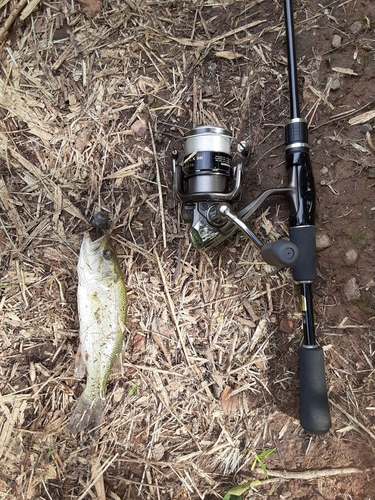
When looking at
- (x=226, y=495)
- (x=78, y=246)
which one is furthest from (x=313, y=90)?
(x=226, y=495)

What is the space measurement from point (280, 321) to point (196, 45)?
167 cm

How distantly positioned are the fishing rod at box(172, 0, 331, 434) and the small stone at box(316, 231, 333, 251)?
17 centimetres

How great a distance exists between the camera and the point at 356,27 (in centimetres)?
230

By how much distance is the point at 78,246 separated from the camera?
8.21ft

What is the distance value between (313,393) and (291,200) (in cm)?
98

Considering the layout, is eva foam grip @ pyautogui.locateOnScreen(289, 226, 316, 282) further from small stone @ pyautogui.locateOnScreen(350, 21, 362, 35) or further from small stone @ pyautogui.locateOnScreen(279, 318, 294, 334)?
small stone @ pyautogui.locateOnScreen(350, 21, 362, 35)

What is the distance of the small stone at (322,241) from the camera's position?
7.52ft

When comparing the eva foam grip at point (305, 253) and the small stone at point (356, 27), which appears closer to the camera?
the eva foam grip at point (305, 253)

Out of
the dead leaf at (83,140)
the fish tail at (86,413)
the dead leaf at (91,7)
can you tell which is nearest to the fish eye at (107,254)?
the dead leaf at (83,140)

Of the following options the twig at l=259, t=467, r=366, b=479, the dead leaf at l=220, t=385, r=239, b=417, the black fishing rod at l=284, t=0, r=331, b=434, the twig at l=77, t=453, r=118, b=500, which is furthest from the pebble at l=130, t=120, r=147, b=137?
the twig at l=259, t=467, r=366, b=479

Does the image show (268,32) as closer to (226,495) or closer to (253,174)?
(253,174)

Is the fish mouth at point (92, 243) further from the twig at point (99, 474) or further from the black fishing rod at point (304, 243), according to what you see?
the twig at point (99, 474)

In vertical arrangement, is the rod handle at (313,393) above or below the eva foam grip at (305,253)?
below

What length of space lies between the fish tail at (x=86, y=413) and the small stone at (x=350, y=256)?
155 cm
